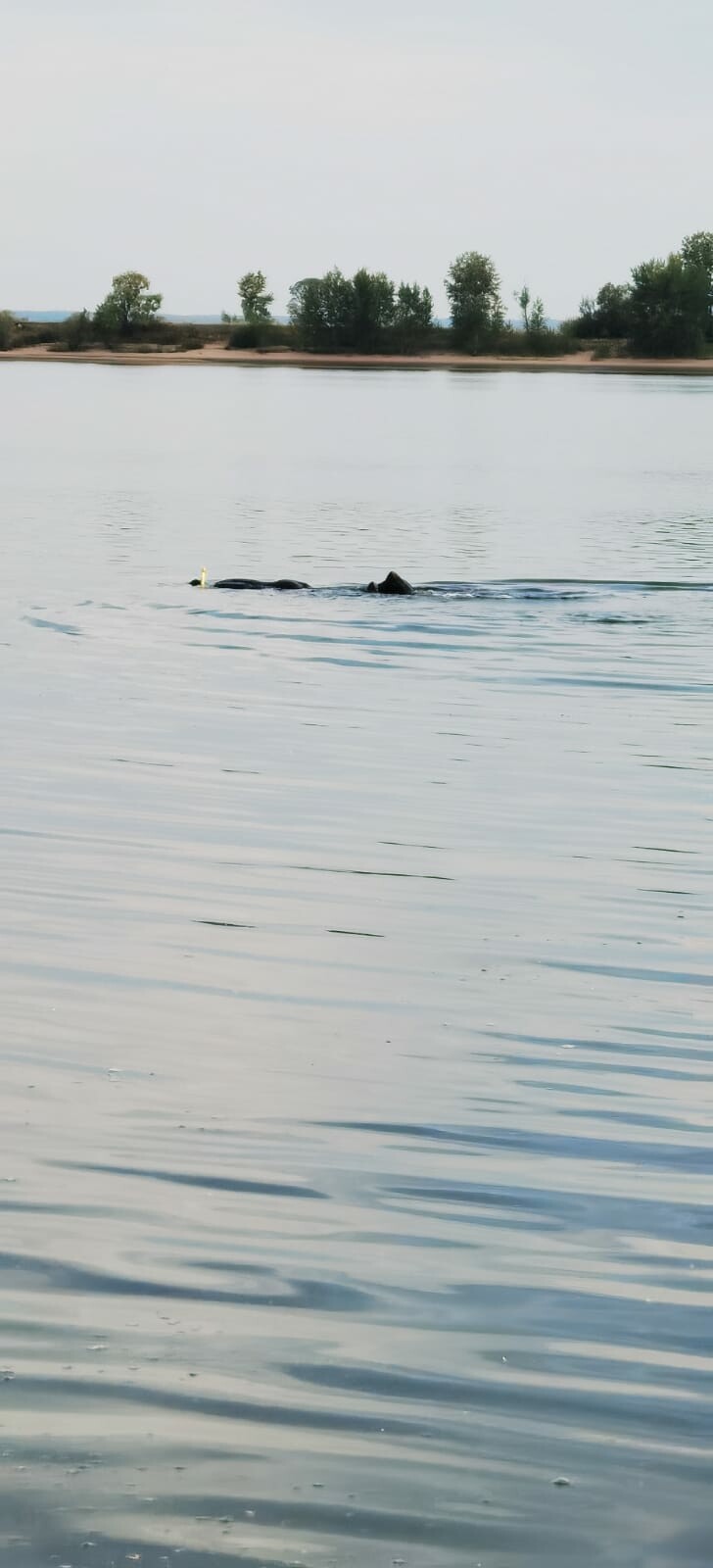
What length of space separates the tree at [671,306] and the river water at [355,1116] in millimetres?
164560

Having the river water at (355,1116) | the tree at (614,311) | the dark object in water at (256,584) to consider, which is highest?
the tree at (614,311)

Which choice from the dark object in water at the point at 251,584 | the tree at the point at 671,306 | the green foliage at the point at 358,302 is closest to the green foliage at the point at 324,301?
the green foliage at the point at 358,302

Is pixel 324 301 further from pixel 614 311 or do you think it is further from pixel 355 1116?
pixel 355 1116

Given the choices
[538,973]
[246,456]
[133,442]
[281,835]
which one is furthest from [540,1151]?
[133,442]

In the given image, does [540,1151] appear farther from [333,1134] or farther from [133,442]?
[133,442]

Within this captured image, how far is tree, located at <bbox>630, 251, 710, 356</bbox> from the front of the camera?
575 ft

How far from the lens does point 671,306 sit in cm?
17700

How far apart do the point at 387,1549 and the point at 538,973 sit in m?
4.93

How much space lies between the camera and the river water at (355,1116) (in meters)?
4.57

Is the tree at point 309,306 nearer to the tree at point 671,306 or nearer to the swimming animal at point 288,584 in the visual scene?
the tree at point 671,306

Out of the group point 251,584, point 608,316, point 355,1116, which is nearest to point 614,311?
point 608,316

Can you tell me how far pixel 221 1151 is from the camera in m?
6.66

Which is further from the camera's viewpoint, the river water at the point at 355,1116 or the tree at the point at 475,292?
the tree at the point at 475,292

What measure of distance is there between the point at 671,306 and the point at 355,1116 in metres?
180
